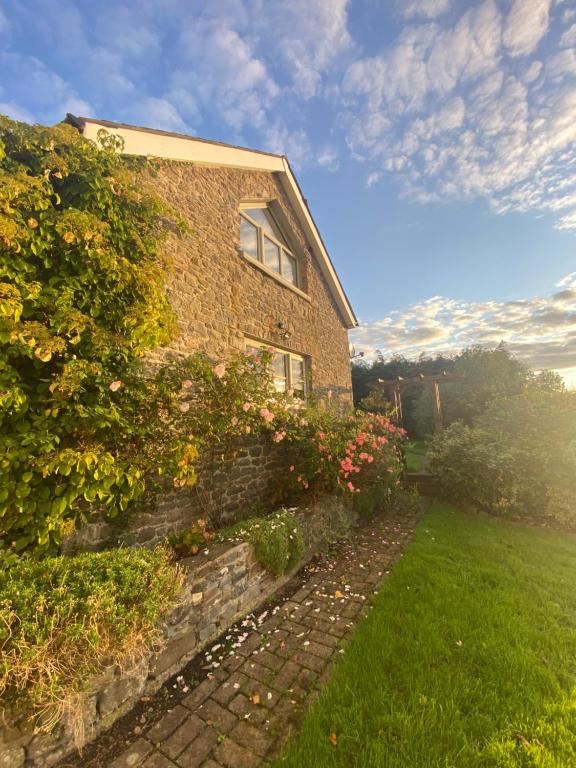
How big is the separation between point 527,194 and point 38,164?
10.3 m

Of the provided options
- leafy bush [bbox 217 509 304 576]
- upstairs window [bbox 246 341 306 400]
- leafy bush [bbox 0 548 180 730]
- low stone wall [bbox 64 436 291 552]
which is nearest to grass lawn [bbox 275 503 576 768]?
leafy bush [bbox 217 509 304 576]

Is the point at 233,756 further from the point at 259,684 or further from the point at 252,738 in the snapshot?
the point at 259,684

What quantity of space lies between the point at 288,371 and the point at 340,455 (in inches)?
138

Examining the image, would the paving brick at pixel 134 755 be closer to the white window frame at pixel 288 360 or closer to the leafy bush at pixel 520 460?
the white window frame at pixel 288 360

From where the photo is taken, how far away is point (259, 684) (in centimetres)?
249

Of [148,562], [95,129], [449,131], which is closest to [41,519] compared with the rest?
[148,562]

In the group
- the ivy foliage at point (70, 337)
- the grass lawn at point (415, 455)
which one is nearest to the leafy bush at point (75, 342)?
the ivy foliage at point (70, 337)

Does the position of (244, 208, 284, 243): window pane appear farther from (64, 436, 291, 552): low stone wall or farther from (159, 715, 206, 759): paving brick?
(159, 715, 206, 759): paving brick

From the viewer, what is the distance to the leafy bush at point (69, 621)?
1.76 m

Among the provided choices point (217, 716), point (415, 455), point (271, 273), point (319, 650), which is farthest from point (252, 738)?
point (415, 455)

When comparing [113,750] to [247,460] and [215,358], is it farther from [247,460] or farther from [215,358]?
[215,358]

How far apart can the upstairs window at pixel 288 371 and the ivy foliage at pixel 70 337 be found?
3882 mm

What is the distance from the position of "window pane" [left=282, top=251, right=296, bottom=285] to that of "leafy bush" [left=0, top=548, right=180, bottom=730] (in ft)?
28.6

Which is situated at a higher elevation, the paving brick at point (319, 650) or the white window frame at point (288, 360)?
the white window frame at point (288, 360)
